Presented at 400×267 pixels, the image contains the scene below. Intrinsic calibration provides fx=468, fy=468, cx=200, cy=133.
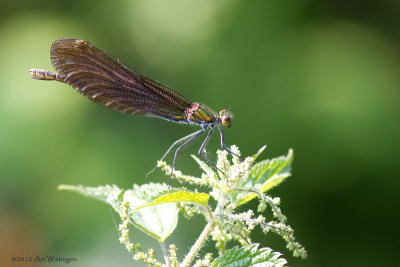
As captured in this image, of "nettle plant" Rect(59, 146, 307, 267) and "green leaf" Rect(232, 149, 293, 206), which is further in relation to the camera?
"green leaf" Rect(232, 149, 293, 206)

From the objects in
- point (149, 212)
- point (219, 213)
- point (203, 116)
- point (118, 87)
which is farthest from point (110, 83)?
point (219, 213)

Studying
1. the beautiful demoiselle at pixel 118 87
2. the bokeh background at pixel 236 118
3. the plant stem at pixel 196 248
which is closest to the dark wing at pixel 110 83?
the beautiful demoiselle at pixel 118 87

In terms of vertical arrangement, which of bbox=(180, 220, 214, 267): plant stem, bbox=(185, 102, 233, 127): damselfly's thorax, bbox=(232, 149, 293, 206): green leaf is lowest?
bbox=(180, 220, 214, 267): plant stem

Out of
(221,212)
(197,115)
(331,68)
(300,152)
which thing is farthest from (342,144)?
(221,212)

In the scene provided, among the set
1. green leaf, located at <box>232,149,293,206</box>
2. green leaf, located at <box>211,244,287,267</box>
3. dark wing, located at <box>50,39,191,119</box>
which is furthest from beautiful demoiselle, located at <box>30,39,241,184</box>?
green leaf, located at <box>211,244,287,267</box>

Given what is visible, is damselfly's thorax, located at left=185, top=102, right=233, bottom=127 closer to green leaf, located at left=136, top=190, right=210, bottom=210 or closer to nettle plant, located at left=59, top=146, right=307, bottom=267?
nettle plant, located at left=59, top=146, right=307, bottom=267

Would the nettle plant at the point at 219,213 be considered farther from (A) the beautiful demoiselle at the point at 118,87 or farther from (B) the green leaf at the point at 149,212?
(A) the beautiful demoiselle at the point at 118,87

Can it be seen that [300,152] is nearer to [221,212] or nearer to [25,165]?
[25,165]
